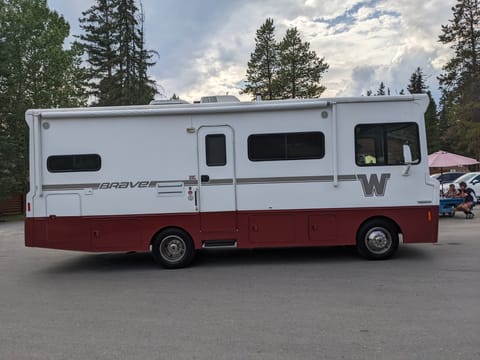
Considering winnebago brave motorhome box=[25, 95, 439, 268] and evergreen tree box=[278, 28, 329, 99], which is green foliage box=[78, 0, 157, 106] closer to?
evergreen tree box=[278, 28, 329, 99]

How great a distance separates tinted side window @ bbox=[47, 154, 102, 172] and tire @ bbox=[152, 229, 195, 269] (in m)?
1.78

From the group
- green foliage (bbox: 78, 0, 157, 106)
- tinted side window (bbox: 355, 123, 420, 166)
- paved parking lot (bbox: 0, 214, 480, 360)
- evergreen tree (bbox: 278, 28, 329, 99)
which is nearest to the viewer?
paved parking lot (bbox: 0, 214, 480, 360)

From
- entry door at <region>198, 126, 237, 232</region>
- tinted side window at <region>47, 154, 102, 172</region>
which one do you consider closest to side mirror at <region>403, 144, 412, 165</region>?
entry door at <region>198, 126, 237, 232</region>

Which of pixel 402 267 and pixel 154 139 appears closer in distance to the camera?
pixel 402 267

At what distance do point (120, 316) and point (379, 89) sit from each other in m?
112

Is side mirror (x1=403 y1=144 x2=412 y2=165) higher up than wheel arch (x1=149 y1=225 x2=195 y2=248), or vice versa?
side mirror (x1=403 y1=144 x2=412 y2=165)

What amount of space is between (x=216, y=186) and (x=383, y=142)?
3.21 meters

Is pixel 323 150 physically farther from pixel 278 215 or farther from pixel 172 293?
pixel 172 293

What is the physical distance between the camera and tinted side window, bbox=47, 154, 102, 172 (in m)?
7.73

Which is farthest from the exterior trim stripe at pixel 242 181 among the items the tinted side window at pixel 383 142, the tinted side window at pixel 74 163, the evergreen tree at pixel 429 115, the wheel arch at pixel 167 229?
the evergreen tree at pixel 429 115

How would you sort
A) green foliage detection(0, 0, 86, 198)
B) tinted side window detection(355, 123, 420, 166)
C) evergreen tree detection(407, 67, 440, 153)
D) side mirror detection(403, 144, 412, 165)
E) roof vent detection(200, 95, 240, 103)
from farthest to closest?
evergreen tree detection(407, 67, 440, 153) < green foliage detection(0, 0, 86, 198) < roof vent detection(200, 95, 240, 103) < tinted side window detection(355, 123, 420, 166) < side mirror detection(403, 144, 412, 165)

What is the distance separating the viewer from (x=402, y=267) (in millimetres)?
7320

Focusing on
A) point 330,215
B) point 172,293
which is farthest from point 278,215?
point 172,293

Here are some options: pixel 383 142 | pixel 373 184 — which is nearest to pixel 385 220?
pixel 373 184
